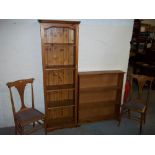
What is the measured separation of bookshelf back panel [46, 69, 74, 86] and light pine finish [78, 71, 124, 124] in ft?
0.64

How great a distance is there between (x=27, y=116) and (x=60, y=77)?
0.82 m

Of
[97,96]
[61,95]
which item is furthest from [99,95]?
[61,95]

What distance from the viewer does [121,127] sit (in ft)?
9.29

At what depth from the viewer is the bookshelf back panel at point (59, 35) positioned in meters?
2.41

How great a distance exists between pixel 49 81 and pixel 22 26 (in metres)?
0.95

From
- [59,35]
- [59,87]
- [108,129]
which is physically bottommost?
[108,129]


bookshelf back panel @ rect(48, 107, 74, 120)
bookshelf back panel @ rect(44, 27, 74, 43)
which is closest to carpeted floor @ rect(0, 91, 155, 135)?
bookshelf back panel @ rect(48, 107, 74, 120)

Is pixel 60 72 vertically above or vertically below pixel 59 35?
below

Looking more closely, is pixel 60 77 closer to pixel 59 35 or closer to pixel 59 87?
pixel 59 87

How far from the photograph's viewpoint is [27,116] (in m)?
2.32

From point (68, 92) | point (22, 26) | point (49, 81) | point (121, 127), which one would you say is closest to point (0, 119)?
point (49, 81)

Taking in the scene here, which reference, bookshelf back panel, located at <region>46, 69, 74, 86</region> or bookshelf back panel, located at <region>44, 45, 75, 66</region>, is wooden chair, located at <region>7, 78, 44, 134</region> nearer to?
bookshelf back panel, located at <region>46, 69, 74, 86</region>
